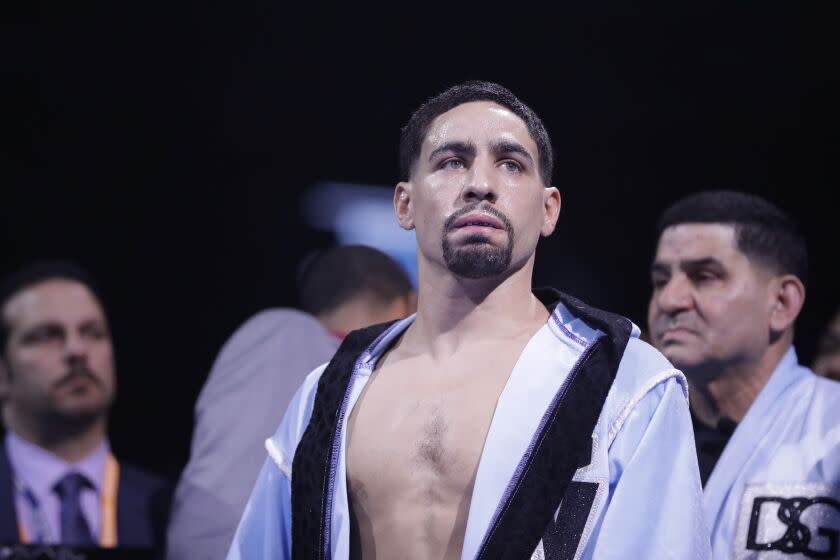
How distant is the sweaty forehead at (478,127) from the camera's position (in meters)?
2.03


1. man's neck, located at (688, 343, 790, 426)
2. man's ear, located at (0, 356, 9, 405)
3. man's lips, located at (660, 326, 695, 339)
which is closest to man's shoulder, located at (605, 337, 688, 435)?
man's lips, located at (660, 326, 695, 339)

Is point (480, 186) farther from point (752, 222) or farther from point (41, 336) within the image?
point (41, 336)

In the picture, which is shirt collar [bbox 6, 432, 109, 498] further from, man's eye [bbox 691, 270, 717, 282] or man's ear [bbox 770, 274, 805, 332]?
man's ear [bbox 770, 274, 805, 332]

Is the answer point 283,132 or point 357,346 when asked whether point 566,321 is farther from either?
point 283,132

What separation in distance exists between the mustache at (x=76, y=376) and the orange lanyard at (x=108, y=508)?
274 millimetres

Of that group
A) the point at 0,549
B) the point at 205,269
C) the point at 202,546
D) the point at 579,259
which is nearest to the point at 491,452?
the point at 202,546

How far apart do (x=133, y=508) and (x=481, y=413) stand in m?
1.79

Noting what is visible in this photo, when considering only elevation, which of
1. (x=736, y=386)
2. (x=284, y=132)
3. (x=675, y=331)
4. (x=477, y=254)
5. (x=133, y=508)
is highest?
(x=284, y=132)

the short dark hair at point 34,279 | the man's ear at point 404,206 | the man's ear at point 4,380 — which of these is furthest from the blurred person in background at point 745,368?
the man's ear at point 4,380

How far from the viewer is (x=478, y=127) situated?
204cm

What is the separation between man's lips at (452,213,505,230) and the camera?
1.95 m

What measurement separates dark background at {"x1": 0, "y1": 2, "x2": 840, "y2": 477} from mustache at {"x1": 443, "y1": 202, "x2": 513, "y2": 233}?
2.18 metres

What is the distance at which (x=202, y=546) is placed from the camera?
2.46 meters

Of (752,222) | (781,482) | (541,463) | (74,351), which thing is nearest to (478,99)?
(541,463)
